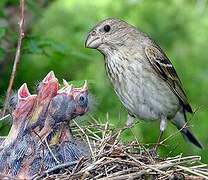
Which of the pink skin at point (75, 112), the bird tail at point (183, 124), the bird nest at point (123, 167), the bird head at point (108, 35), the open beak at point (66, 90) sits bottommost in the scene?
the bird tail at point (183, 124)

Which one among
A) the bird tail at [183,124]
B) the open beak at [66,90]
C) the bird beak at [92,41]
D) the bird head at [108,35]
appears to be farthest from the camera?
the bird tail at [183,124]

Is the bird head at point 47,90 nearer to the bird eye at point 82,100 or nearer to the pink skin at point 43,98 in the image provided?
the pink skin at point 43,98

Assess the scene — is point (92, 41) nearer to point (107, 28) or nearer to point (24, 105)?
point (107, 28)

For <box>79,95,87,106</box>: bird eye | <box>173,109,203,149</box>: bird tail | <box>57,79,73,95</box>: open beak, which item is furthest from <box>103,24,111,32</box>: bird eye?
<box>79,95,87,106</box>: bird eye

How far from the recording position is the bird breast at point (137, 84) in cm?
988

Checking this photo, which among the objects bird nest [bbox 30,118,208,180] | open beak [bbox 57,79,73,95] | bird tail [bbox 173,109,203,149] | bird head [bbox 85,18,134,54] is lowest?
bird tail [bbox 173,109,203,149]

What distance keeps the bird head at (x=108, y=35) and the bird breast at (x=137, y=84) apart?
0.10 m

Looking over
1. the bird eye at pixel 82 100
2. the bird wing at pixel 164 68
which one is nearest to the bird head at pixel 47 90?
the bird eye at pixel 82 100

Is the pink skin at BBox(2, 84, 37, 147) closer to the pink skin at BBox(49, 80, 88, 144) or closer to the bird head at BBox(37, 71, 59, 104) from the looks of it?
the bird head at BBox(37, 71, 59, 104)

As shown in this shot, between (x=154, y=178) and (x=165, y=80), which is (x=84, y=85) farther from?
(x=165, y=80)

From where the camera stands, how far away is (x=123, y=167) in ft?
26.2

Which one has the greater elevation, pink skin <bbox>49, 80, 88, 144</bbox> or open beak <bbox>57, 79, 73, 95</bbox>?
open beak <bbox>57, 79, 73, 95</bbox>

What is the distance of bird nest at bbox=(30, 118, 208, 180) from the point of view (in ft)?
25.5

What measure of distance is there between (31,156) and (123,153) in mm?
685
